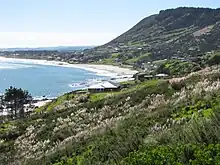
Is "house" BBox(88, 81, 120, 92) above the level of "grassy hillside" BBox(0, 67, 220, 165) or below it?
below

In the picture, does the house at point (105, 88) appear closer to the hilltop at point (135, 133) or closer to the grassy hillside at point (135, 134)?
the hilltop at point (135, 133)

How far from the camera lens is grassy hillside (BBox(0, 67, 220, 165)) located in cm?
738

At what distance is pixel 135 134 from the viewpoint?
10.4 metres

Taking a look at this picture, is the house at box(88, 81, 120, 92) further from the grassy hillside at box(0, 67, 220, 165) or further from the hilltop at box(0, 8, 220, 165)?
the grassy hillside at box(0, 67, 220, 165)

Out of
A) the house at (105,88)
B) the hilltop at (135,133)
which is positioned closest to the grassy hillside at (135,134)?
→ the hilltop at (135,133)

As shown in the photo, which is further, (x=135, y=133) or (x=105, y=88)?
(x=105, y=88)

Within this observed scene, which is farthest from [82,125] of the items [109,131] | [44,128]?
[109,131]

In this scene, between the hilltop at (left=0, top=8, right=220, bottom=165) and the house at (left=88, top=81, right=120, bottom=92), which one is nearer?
the hilltop at (left=0, top=8, right=220, bottom=165)

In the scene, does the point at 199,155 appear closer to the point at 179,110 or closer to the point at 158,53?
the point at 179,110

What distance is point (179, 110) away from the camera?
14.3 metres

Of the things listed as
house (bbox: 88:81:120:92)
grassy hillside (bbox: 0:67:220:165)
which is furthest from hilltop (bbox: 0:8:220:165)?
house (bbox: 88:81:120:92)

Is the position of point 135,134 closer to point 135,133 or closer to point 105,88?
point 135,133

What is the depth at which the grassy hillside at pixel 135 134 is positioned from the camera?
7379mm

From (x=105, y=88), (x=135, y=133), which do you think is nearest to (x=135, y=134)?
(x=135, y=133)
